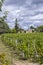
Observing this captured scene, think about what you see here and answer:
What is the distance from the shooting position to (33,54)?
1619 centimetres

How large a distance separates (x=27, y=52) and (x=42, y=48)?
105 cm

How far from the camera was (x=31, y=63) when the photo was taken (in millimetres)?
13422

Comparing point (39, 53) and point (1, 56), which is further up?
point (1, 56)

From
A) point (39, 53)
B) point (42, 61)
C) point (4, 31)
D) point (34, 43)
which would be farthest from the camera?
point (4, 31)

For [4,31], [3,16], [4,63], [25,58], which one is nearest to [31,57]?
[25,58]

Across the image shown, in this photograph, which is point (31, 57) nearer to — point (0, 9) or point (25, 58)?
point (25, 58)

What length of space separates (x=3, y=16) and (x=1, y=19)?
1.06 feet

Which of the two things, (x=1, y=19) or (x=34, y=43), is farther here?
(x=34, y=43)

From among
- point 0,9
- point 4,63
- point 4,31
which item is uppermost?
point 0,9

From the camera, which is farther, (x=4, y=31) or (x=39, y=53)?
(x=4, y=31)

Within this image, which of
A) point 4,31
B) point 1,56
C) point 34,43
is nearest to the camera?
point 1,56

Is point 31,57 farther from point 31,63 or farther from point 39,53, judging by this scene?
point 31,63

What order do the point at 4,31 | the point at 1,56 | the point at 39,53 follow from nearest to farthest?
the point at 1,56
the point at 39,53
the point at 4,31

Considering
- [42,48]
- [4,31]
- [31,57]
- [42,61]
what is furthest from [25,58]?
[4,31]
